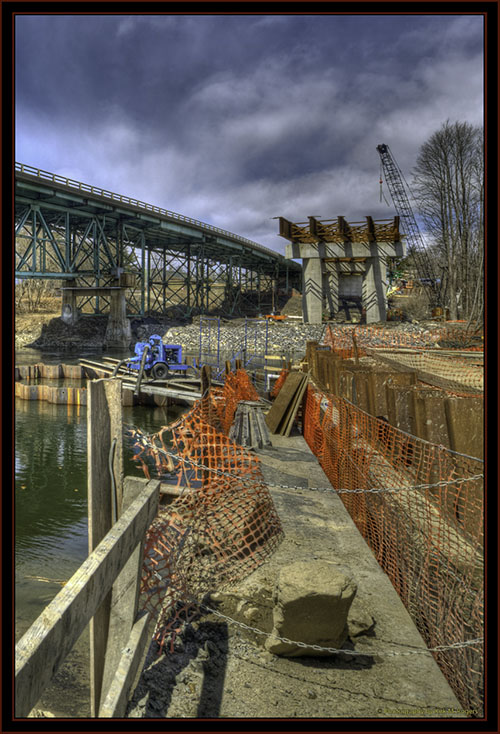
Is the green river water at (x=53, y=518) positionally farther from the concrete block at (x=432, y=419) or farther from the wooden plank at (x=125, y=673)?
the concrete block at (x=432, y=419)

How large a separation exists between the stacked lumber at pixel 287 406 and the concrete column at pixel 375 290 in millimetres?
32329

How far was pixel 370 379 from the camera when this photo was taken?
799 cm

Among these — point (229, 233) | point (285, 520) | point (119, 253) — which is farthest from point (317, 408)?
point (229, 233)

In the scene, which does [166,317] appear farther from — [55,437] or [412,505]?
[412,505]

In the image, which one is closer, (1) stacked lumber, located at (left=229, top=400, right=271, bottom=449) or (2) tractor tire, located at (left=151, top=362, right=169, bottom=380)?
(1) stacked lumber, located at (left=229, top=400, right=271, bottom=449)

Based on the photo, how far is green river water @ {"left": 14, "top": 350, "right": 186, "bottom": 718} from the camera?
16.3 ft

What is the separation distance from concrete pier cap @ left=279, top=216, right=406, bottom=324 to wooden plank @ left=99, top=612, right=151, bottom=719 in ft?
122

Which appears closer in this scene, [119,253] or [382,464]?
[382,464]

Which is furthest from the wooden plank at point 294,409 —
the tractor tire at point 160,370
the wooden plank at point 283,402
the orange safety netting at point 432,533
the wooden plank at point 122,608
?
the tractor tire at point 160,370

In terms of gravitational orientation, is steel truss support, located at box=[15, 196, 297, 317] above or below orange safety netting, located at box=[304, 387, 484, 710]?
above

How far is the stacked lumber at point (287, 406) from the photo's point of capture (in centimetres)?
1080

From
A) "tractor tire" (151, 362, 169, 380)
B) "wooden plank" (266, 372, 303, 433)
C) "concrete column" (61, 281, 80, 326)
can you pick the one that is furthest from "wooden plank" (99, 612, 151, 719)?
"concrete column" (61, 281, 80, 326)

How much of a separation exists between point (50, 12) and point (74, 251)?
160 feet

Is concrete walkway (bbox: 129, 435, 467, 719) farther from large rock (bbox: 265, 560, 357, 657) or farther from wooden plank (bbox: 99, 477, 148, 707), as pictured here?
wooden plank (bbox: 99, 477, 148, 707)
